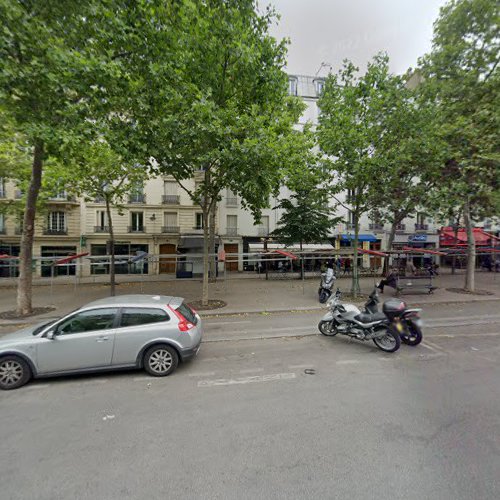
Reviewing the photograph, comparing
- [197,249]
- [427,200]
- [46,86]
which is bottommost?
[197,249]

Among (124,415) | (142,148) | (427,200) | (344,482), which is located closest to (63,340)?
(124,415)

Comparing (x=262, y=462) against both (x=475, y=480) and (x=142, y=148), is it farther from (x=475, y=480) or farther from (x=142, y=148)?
(x=142, y=148)

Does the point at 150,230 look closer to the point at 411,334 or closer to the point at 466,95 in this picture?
the point at 411,334

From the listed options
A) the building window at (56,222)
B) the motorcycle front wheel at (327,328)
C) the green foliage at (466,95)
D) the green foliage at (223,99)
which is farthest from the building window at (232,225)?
the motorcycle front wheel at (327,328)

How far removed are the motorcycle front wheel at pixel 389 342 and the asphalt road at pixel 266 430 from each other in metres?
0.22

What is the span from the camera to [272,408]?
12.4 ft

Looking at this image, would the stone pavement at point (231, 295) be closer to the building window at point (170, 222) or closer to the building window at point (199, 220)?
the building window at point (170, 222)

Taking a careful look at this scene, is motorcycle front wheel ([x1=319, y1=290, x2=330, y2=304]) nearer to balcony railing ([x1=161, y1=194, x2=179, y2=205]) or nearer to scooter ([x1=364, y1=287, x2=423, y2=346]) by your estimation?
scooter ([x1=364, y1=287, x2=423, y2=346])

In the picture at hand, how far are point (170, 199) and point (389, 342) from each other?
21604 mm

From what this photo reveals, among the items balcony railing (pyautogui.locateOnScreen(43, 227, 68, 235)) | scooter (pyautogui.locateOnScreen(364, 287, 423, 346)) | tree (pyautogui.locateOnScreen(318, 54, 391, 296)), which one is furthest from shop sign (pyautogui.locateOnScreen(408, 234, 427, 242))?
balcony railing (pyautogui.locateOnScreen(43, 227, 68, 235))

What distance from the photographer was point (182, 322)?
5.01m

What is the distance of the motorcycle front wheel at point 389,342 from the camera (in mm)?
5721

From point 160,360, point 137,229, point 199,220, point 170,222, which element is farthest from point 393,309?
point 137,229

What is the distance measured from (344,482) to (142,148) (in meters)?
8.32
